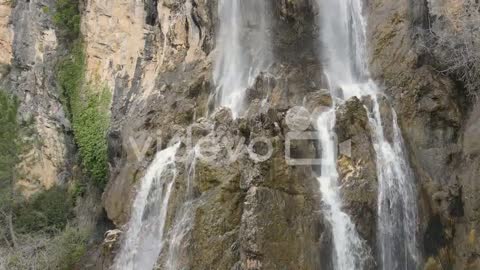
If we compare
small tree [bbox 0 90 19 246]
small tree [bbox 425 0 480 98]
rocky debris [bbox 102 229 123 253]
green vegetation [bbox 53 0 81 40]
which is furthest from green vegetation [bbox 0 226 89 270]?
small tree [bbox 425 0 480 98]

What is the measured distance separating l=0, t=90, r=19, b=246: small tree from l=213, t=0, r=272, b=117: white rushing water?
745 cm

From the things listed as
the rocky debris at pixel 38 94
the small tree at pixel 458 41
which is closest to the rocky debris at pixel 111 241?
the rocky debris at pixel 38 94

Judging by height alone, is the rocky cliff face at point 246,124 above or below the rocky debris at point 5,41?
below

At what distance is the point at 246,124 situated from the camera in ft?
46.2

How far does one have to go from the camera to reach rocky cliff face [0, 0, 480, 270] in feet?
41.2

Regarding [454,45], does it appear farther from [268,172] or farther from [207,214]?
[207,214]

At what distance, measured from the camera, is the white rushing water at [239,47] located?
18609 mm

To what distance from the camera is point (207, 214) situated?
12.7 meters

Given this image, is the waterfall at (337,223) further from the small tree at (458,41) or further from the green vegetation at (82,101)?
the green vegetation at (82,101)

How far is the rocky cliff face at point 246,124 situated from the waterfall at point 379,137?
0.30 metres

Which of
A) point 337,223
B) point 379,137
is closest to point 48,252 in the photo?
point 337,223

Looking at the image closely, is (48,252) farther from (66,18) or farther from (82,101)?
(66,18)

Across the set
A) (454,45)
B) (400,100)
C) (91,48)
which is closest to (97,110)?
(91,48)

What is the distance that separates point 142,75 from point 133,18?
8.93 ft
